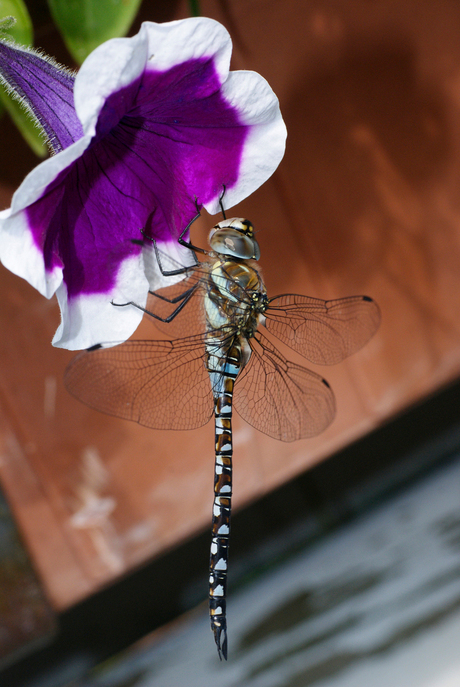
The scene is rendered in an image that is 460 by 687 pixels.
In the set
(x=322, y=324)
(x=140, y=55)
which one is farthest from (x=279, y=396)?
(x=140, y=55)

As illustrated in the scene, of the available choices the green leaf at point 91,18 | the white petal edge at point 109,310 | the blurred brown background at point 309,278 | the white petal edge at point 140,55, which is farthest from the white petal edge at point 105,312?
the blurred brown background at point 309,278

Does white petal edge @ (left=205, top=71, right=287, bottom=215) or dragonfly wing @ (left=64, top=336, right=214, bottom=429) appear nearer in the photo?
white petal edge @ (left=205, top=71, right=287, bottom=215)

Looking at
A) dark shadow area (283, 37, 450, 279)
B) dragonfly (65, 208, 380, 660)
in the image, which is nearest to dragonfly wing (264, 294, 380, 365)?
dragonfly (65, 208, 380, 660)

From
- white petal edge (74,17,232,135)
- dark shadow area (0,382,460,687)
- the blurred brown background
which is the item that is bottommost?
dark shadow area (0,382,460,687)

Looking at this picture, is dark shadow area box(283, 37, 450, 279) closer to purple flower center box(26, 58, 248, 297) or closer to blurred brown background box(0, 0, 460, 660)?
blurred brown background box(0, 0, 460, 660)

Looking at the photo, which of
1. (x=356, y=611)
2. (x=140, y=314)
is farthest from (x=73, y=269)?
(x=356, y=611)

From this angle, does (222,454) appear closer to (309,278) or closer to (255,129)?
(255,129)

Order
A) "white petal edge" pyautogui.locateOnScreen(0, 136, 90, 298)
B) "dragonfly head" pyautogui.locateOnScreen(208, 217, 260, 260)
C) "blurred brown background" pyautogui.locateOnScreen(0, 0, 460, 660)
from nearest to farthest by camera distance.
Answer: "white petal edge" pyautogui.locateOnScreen(0, 136, 90, 298)
"dragonfly head" pyautogui.locateOnScreen(208, 217, 260, 260)
"blurred brown background" pyautogui.locateOnScreen(0, 0, 460, 660)

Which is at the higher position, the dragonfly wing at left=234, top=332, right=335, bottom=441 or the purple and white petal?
the purple and white petal

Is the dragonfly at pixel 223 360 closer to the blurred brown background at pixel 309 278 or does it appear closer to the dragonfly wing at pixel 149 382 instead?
the dragonfly wing at pixel 149 382
